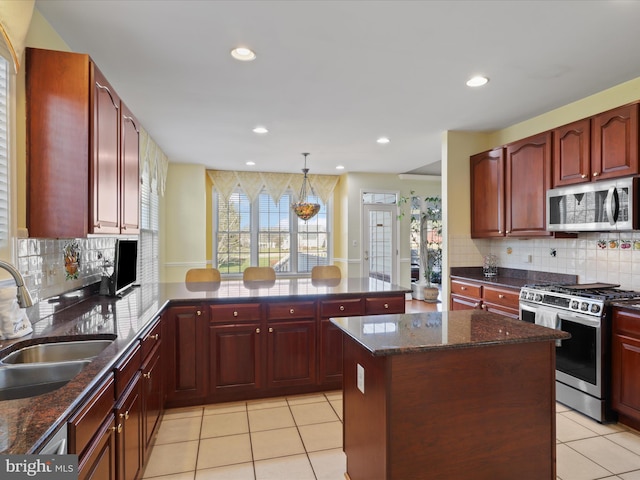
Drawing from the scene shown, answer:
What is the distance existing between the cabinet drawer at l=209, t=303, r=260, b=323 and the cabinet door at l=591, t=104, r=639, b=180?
304 cm

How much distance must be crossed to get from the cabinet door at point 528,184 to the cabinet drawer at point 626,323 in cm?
108

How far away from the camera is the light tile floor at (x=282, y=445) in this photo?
2.10 metres

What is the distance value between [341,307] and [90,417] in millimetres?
2132

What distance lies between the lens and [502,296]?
352cm

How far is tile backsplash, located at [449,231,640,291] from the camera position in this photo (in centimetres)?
302

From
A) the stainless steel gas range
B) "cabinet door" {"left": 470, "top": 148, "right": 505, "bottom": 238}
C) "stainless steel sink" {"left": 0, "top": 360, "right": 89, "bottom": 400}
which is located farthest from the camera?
"cabinet door" {"left": 470, "top": 148, "right": 505, "bottom": 238}

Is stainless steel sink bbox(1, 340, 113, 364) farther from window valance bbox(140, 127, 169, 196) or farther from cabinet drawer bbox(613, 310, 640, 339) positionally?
cabinet drawer bbox(613, 310, 640, 339)

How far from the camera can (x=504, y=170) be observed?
3.90 metres

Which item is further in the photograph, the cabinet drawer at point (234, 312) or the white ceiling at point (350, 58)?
the cabinet drawer at point (234, 312)

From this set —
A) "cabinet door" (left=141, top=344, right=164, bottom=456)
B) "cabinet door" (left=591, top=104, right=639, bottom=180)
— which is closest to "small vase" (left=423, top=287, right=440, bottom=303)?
"cabinet door" (left=591, top=104, right=639, bottom=180)

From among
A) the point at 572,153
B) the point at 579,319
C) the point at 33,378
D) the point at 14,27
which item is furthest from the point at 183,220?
the point at 579,319

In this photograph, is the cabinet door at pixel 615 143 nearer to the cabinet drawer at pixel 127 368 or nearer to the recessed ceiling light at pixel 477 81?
the recessed ceiling light at pixel 477 81

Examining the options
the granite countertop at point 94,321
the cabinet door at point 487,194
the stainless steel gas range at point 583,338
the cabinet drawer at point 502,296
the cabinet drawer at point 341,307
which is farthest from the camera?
the cabinet door at point 487,194

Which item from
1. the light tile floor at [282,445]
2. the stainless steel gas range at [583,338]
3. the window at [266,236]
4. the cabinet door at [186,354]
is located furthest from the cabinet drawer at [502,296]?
the window at [266,236]
